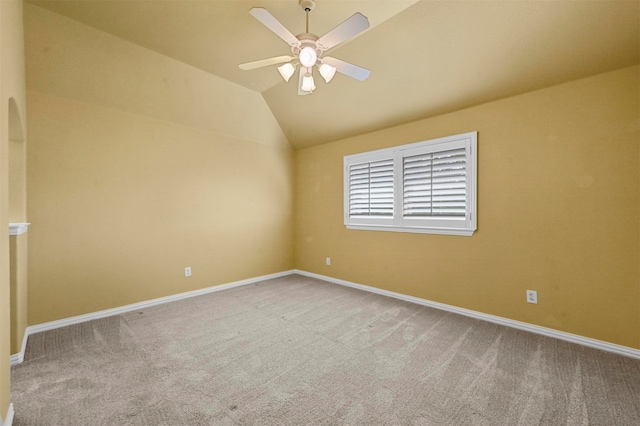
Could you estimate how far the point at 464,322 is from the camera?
2.99 meters

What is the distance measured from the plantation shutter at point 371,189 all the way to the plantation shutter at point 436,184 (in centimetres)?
27

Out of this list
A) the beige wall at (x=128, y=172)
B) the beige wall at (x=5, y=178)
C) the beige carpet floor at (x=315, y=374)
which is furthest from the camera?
the beige wall at (x=128, y=172)

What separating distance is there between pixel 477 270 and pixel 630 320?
1.18 metres

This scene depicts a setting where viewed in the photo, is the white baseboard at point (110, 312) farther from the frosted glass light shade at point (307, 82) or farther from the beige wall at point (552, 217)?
the frosted glass light shade at point (307, 82)

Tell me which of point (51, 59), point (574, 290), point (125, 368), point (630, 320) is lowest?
point (125, 368)

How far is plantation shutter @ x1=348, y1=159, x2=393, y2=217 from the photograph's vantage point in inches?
156

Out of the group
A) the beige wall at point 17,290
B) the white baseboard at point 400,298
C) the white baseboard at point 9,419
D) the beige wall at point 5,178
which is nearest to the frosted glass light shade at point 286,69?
the beige wall at point 5,178

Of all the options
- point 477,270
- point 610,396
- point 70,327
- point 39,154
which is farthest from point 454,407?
point 39,154

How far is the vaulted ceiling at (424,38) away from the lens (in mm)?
2209

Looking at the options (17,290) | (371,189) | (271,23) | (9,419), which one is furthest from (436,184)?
(17,290)

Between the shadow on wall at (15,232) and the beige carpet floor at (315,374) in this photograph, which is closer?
the beige carpet floor at (315,374)

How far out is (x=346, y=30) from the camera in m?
1.85

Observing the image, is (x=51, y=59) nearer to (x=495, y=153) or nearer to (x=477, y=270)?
(x=495, y=153)

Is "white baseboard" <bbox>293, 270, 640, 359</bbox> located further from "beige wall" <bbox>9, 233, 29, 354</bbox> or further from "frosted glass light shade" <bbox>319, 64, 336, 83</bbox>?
"beige wall" <bbox>9, 233, 29, 354</bbox>
